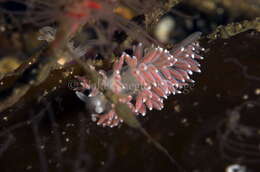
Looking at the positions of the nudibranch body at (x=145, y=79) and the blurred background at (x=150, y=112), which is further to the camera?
the nudibranch body at (x=145, y=79)

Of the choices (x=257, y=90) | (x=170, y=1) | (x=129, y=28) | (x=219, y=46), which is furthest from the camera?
(x=170, y=1)

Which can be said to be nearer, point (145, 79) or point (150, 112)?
point (150, 112)

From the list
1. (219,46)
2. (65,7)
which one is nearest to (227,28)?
(219,46)

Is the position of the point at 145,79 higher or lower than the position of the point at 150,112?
higher

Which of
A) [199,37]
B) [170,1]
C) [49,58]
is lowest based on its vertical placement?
[49,58]

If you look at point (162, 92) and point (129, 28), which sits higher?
point (129, 28)

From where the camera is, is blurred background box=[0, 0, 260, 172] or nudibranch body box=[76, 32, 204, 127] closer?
blurred background box=[0, 0, 260, 172]

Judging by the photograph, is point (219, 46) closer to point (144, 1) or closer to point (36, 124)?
point (144, 1)

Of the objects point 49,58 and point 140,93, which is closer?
point 49,58
